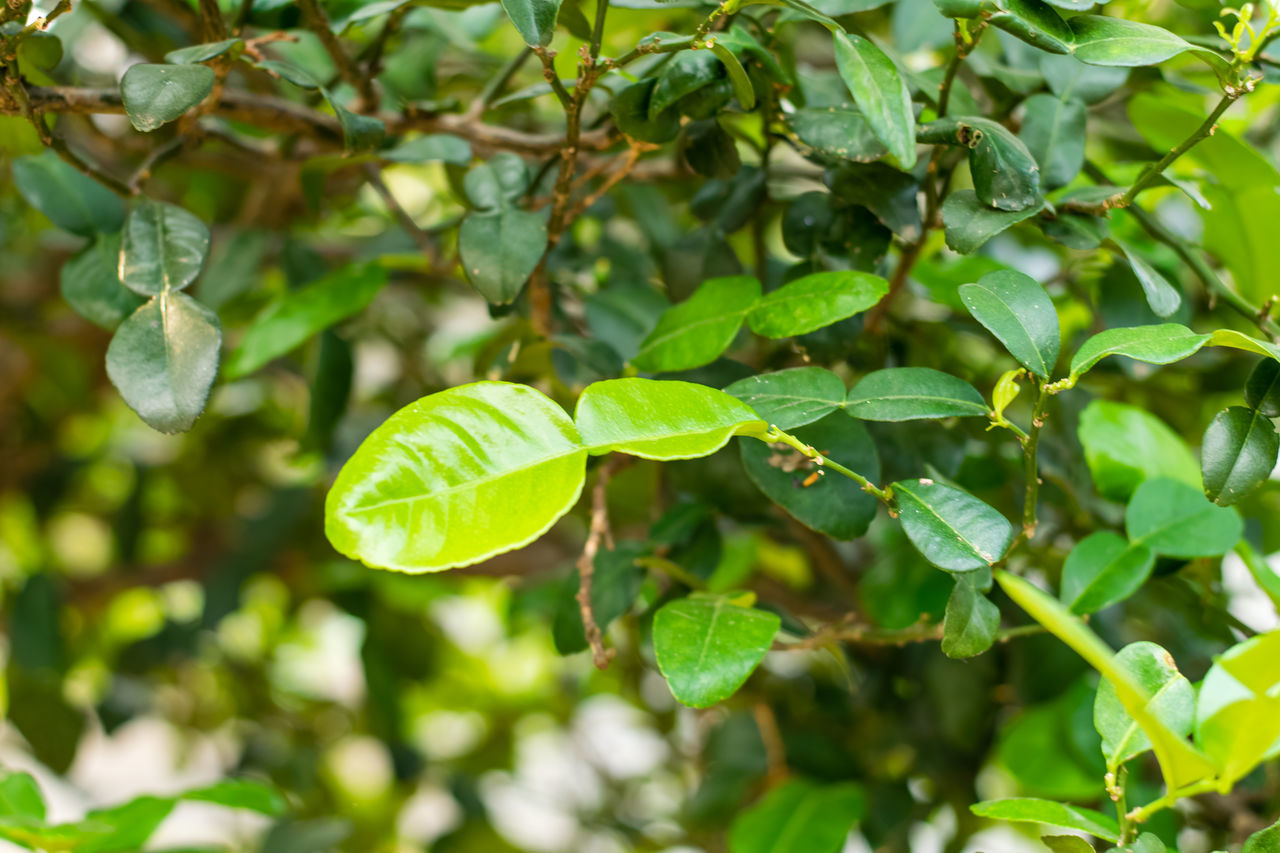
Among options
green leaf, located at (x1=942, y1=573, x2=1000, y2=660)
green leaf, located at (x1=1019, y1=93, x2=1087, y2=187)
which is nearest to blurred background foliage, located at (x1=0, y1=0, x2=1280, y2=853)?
green leaf, located at (x1=1019, y1=93, x2=1087, y2=187)

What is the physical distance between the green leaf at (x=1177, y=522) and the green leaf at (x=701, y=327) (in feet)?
0.73

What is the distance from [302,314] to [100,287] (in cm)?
11

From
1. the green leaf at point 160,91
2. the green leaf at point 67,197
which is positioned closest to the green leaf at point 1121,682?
the green leaf at point 160,91

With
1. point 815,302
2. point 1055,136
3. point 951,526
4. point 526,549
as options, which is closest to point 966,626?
point 951,526

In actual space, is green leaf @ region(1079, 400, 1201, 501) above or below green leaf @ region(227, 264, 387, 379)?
below

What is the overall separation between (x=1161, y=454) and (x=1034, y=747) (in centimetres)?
23

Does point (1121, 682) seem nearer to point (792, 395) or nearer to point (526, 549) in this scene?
point (792, 395)

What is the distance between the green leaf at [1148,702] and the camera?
1.02 feet

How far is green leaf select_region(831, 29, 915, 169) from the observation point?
0.33m

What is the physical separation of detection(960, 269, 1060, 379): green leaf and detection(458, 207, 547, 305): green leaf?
185mm

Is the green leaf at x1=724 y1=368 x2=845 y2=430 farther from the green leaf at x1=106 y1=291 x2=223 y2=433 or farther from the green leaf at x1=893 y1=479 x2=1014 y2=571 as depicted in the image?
the green leaf at x1=106 y1=291 x2=223 y2=433

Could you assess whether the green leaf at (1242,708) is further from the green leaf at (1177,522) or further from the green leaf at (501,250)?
the green leaf at (501,250)

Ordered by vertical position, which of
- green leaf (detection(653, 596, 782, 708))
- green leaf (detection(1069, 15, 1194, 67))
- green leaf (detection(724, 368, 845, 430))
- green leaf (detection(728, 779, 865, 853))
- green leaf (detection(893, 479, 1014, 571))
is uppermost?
green leaf (detection(1069, 15, 1194, 67))

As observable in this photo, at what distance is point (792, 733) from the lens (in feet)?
2.25
